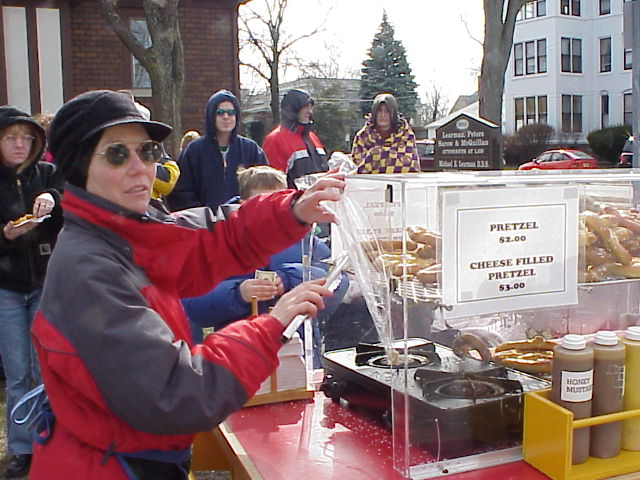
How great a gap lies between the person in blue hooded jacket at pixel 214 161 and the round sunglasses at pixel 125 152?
3.09m

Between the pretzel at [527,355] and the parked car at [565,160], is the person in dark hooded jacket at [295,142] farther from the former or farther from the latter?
the parked car at [565,160]

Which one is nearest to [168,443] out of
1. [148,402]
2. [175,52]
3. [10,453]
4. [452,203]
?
[148,402]

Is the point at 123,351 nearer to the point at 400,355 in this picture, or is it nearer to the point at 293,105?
the point at 400,355

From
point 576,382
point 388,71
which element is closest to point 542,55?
point 388,71

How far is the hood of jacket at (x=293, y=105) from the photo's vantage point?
525cm

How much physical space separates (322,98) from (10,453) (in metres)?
33.2

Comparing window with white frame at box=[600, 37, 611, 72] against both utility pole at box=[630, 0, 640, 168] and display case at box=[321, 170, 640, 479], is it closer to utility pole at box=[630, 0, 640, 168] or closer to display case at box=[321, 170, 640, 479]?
utility pole at box=[630, 0, 640, 168]

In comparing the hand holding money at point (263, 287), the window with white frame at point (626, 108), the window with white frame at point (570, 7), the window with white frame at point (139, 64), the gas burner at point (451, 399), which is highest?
the window with white frame at point (570, 7)

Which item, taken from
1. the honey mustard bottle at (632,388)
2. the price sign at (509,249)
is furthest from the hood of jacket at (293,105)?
the honey mustard bottle at (632,388)

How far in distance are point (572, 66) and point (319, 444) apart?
36377mm

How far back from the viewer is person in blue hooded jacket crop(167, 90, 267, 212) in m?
4.67

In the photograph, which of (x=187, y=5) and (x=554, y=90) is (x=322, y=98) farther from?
(x=187, y=5)

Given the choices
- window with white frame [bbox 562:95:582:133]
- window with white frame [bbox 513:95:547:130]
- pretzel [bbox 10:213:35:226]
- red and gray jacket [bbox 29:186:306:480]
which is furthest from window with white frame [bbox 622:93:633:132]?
red and gray jacket [bbox 29:186:306:480]

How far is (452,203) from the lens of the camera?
152 centimetres
